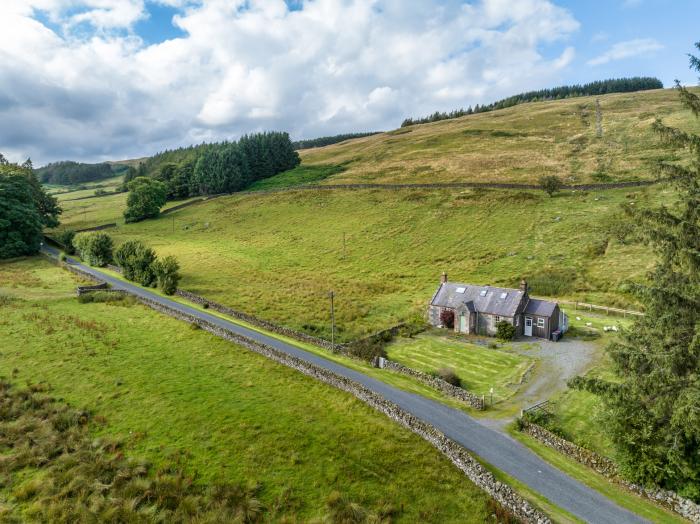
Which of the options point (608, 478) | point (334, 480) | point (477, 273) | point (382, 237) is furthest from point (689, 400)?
point (382, 237)

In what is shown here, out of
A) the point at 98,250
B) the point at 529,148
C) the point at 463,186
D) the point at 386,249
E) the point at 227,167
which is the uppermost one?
the point at 227,167

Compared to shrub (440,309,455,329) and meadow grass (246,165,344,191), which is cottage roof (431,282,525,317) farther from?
meadow grass (246,165,344,191)

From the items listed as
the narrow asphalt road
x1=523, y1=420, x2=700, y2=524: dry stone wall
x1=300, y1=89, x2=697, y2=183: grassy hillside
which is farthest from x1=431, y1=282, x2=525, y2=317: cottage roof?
x1=300, y1=89, x2=697, y2=183: grassy hillside

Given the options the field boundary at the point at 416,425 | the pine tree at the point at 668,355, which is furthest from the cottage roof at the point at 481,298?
the pine tree at the point at 668,355

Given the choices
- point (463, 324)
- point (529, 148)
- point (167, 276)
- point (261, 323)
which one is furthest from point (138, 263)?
point (529, 148)

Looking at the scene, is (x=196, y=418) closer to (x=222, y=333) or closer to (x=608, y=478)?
(x=222, y=333)

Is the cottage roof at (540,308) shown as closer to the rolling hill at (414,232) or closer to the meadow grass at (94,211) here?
the rolling hill at (414,232)

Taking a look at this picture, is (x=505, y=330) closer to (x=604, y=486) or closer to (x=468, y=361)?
(x=468, y=361)
